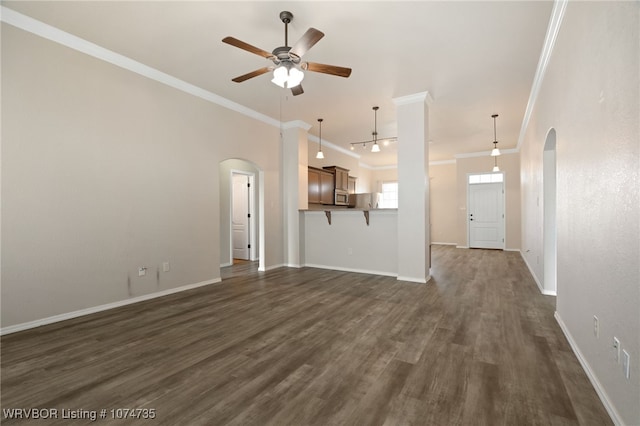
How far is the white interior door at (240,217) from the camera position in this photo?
24.3ft

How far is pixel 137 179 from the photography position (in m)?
3.73

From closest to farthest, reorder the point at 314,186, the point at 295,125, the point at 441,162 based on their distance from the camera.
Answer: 1. the point at 295,125
2. the point at 314,186
3. the point at 441,162

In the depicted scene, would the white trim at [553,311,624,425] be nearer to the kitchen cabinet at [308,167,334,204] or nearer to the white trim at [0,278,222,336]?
the white trim at [0,278,222,336]

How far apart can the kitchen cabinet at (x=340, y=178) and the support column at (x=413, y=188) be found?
10.6 feet

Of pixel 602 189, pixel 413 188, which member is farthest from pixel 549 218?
pixel 602 189

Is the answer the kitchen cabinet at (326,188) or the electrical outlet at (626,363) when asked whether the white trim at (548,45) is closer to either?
the electrical outlet at (626,363)

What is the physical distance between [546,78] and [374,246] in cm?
340

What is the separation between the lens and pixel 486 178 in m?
8.88

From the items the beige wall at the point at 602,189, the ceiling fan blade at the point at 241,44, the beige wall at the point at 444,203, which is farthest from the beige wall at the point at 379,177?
the ceiling fan blade at the point at 241,44

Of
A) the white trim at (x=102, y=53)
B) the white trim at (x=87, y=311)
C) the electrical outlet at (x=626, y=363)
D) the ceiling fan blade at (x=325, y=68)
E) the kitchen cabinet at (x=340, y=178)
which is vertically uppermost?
the white trim at (x=102, y=53)

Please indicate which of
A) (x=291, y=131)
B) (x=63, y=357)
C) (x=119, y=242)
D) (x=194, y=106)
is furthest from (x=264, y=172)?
(x=63, y=357)

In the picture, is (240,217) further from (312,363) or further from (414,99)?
(312,363)

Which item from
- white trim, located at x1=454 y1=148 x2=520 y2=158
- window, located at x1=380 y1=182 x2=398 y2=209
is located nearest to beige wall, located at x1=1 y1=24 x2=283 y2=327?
white trim, located at x1=454 y1=148 x2=520 y2=158

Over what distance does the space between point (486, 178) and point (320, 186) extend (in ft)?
17.5
